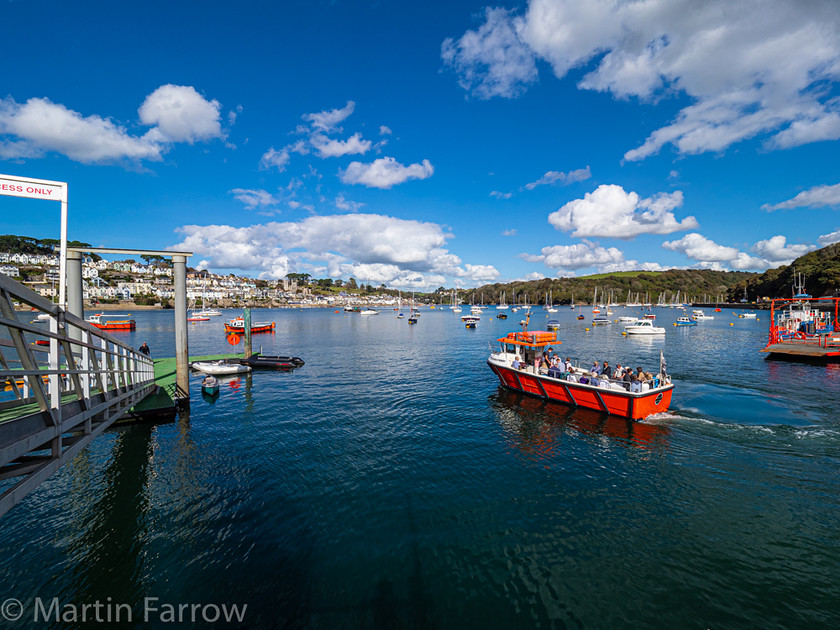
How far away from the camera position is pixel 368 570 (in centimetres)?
952

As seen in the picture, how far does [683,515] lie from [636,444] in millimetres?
6539

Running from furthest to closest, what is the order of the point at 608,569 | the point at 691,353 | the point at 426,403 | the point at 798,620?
the point at 691,353
the point at 426,403
the point at 608,569
the point at 798,620

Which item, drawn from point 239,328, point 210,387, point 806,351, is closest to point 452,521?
point 210,387

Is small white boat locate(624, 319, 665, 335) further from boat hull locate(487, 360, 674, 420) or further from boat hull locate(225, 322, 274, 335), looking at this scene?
boat hull locate(225, 322, 274, 335)

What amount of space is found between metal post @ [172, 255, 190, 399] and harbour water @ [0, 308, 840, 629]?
3157mm

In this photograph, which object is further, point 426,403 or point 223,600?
point 426,403

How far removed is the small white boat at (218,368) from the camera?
1341 inches

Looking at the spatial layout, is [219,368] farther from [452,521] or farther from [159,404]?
[452,521]

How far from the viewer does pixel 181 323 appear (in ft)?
76.2

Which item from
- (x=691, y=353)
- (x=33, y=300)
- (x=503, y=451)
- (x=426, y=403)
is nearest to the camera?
(x=33, y=300)

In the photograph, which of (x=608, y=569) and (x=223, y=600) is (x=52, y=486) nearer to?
(x=223, y=600)

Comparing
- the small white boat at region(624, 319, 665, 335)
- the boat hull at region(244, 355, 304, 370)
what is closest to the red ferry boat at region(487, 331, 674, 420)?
the boat hull at region(244, 355, 304, 370)

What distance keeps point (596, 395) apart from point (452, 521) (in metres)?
14.9

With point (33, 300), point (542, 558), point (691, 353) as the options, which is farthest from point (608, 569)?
point (691, 353)
